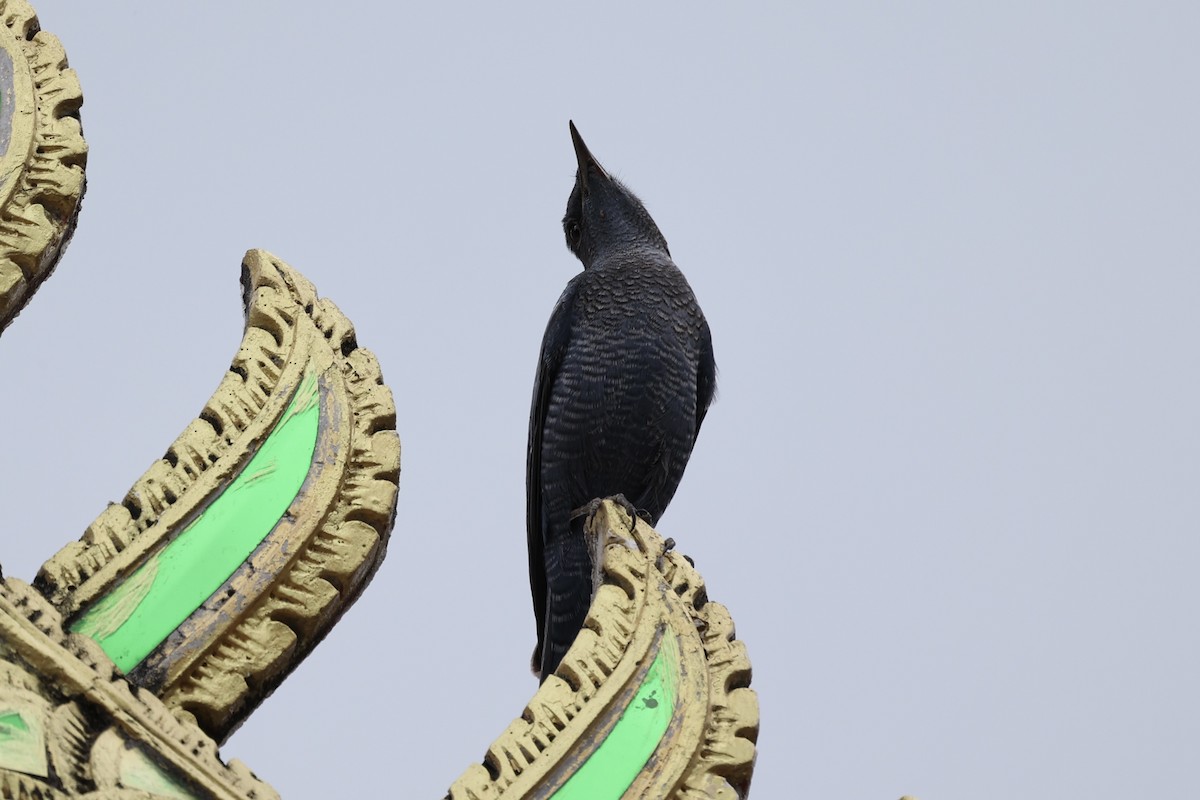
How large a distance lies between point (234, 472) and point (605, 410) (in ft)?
6.28

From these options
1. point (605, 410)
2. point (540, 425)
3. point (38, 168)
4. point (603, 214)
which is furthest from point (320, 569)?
point (603, 214)

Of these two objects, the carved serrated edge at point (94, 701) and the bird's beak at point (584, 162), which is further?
the bird's beak at point (584, 162)

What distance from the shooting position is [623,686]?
2645 mm

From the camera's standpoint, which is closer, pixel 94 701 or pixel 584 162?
pixel 94 701

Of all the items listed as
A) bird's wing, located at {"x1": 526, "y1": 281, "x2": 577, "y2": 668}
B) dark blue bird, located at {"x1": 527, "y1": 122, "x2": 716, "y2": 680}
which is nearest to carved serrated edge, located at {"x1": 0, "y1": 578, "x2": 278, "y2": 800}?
dark blue bird, located at {"x1": 527, "y1": 122, "x2": 716, "y2": 680}

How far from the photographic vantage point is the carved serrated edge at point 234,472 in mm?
2480

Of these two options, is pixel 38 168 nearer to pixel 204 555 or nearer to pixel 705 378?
pixel 204 555

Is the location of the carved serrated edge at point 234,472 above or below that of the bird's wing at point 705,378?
below

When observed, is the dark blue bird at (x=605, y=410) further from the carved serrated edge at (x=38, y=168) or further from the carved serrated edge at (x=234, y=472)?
the carved serrated edge at (x=38, y=168)

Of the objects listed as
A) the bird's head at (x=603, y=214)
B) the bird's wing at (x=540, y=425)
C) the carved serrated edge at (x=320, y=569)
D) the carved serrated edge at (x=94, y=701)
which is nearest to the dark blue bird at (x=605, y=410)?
the bird's wing at (x=540, y=425)

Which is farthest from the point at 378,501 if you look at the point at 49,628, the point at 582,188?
the point at 582,188

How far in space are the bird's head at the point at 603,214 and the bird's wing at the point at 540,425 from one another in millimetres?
463

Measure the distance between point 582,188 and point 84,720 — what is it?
346 cm

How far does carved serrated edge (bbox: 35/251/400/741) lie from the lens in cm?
248
